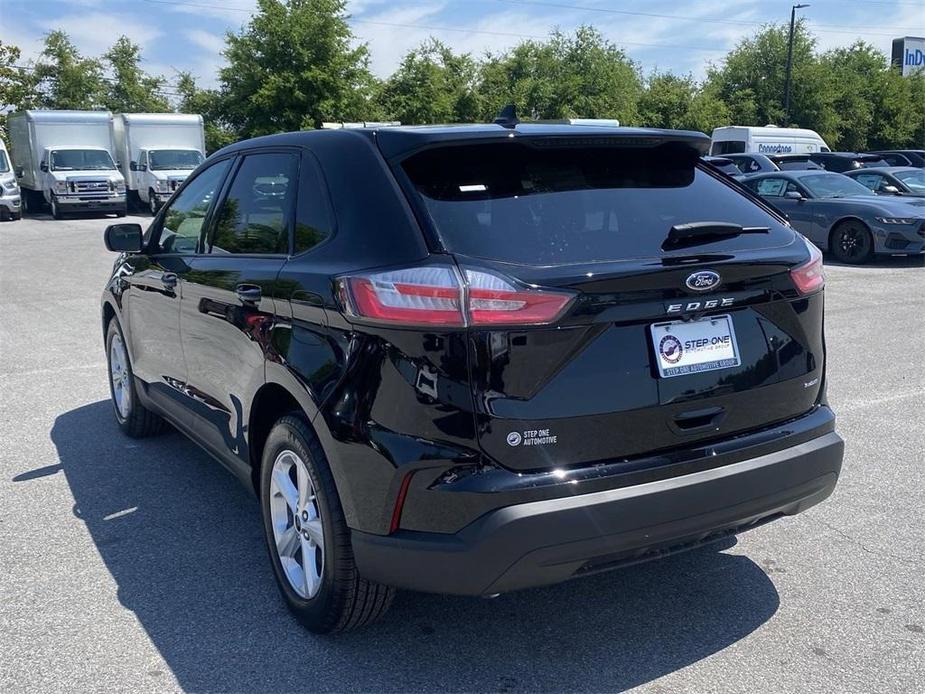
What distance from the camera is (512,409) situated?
104 inches

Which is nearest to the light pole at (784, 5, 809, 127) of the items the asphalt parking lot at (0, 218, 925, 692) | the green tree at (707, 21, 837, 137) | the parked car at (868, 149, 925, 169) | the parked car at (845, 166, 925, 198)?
the green tree at (707, 21, 837, 137)

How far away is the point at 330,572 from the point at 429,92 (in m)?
35.9

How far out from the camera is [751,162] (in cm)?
2089

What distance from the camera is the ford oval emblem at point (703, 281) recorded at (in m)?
2.83

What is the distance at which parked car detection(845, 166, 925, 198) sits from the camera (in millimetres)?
16594

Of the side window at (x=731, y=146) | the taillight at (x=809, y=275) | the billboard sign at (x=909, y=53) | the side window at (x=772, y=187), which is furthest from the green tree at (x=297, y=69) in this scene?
the billboard sign at (x=909, y=53)

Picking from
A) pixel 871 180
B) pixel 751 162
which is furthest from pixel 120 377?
pixel 751 162

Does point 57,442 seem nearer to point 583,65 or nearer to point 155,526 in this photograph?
point 155,526

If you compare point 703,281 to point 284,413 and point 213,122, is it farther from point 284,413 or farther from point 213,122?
point 213,122

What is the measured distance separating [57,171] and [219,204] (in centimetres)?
2597

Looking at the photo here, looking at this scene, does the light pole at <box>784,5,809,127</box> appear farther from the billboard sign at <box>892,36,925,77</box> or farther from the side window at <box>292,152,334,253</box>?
the side window at <box>292,152,334,253</box>

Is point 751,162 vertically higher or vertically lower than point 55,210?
higher

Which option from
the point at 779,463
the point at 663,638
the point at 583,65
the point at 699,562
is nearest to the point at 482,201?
the point at 779,463

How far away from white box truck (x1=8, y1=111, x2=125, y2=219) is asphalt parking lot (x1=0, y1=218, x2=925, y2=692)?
23918mm
